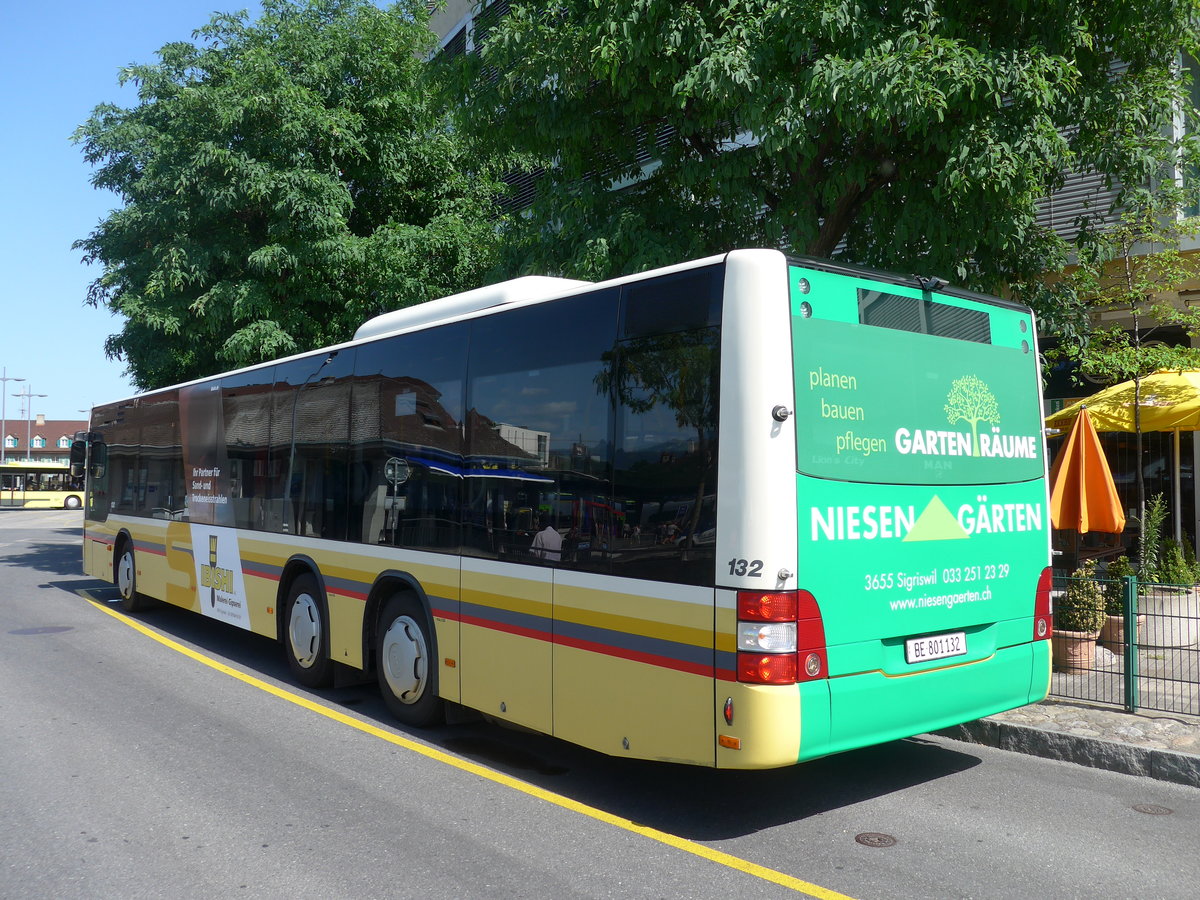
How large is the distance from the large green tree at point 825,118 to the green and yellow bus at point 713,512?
9.45 ft

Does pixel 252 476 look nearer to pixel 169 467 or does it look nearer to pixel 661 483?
pixel 169 467

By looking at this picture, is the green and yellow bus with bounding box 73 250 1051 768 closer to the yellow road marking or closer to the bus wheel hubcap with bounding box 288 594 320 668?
the yellow road marking

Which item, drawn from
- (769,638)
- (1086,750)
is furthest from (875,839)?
(1086,750)

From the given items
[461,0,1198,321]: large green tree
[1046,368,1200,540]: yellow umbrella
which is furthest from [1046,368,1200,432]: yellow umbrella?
[461,0,1198,321]: large green tree

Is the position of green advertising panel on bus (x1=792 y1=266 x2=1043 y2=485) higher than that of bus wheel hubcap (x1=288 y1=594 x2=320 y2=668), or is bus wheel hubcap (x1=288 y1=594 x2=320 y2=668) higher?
green advertising panel on bus (x1=792 y1=266 x2=1043 y2=485)

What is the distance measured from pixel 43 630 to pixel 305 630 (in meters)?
5.64

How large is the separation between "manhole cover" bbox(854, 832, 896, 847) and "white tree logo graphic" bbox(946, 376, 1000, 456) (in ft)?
7.39

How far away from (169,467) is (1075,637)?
398 inches

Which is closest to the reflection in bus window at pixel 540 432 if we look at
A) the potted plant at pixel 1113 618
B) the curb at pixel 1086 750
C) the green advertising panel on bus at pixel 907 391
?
the green advertising panel on bus at pixel 907 391

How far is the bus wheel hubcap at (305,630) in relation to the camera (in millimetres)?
8969

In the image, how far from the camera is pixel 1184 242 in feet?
43.8

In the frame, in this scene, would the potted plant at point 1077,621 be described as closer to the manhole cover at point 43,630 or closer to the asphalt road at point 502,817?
the asphalt road at point 502,817

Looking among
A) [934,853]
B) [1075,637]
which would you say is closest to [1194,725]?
[1075,637]

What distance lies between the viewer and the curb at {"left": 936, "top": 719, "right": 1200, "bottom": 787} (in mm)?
6273
